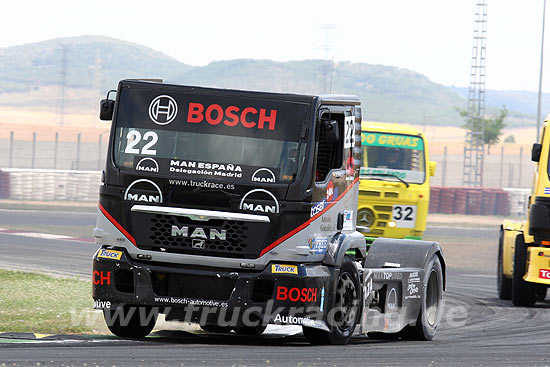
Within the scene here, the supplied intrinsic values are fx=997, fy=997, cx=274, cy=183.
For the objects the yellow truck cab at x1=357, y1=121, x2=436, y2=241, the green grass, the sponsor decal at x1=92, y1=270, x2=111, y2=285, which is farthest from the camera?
the yellow truck cab at x1=357, y1=121, x2=436, y2=241

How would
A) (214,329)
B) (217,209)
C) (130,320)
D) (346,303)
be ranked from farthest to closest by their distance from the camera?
(214,329)
(346,303)
(130,320)
(217,209)

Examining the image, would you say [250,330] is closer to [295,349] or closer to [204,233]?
[295,349]

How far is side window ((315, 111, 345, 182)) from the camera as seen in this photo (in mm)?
9195

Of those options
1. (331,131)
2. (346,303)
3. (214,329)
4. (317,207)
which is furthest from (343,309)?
(331,131)

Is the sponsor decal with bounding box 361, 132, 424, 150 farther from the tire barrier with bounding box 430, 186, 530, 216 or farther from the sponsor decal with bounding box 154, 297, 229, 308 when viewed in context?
the tire barrier with bounding box 430, 186, 530, 216

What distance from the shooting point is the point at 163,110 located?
921 cm

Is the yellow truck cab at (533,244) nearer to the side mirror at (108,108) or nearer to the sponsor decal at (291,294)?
the sponsor decal at (291,294)

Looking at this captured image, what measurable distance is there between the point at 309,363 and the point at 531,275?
7.29 metres

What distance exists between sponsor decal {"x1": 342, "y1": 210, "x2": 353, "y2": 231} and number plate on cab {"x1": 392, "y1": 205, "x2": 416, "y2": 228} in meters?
8.85

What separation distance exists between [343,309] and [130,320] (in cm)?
206

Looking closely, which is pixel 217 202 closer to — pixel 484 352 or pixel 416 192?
pixel 484 352

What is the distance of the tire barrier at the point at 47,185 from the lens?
3909 centimetres

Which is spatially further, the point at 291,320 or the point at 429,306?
the point at 429,306

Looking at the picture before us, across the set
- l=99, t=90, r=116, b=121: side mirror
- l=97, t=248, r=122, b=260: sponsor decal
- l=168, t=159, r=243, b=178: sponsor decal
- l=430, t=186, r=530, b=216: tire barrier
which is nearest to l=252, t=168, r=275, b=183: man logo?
l=168, t=159, r=243, b=178: sponsor decal
